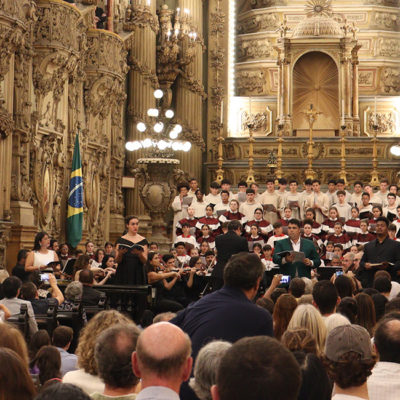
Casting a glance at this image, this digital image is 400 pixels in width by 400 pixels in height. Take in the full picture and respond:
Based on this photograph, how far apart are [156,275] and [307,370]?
8558 mm

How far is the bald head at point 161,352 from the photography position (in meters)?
3.12

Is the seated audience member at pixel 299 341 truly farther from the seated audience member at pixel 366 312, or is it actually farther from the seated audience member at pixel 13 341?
the seated audience member at pixel 366 312

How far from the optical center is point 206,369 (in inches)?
139

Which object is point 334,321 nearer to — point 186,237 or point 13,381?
point 13,381

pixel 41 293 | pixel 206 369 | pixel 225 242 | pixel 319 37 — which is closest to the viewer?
pixel 206 369

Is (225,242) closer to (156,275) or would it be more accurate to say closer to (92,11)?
(156,275)

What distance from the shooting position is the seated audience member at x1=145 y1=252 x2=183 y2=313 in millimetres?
12641

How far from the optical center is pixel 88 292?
10.4 m

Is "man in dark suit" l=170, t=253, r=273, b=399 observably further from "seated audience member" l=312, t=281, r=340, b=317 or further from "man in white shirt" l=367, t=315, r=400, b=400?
"seated audience member" l=312, t=281, r=340, b=317

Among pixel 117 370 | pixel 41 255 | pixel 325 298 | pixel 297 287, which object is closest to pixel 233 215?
pixel 41 255

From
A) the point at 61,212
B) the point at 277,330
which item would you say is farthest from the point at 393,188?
the point at 277,330

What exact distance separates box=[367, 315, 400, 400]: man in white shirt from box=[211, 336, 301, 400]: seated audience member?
2.02 m

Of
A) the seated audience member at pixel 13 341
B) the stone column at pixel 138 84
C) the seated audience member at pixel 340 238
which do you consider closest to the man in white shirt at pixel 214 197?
the seated audience member at pixel 340 238

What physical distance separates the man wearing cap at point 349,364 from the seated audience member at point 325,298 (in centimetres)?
268
